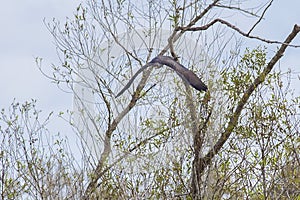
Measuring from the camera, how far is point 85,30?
531 centimetres

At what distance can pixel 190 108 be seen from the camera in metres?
4.25

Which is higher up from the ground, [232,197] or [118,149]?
[118,149]

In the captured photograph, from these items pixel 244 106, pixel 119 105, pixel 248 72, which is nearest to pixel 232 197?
pixel 244 106

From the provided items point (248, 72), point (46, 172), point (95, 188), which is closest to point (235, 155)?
point (248, 72)

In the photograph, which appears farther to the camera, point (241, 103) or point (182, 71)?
point (241, 103)

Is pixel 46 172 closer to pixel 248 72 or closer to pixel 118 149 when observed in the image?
pixel 118 149

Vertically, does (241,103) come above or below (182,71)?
below

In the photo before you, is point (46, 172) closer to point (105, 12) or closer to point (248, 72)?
point (105, 12)

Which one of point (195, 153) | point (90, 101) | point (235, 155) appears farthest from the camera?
point (90, 101)

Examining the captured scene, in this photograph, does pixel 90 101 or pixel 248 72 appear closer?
pixel 248 72

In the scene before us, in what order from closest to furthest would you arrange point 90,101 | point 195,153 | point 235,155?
point 195,153 < point 235,155 < point 90,101

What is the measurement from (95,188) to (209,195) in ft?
3.15

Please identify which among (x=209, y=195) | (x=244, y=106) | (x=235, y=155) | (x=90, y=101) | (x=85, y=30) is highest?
(x=85, y=30)

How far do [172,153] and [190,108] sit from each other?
327 mm
